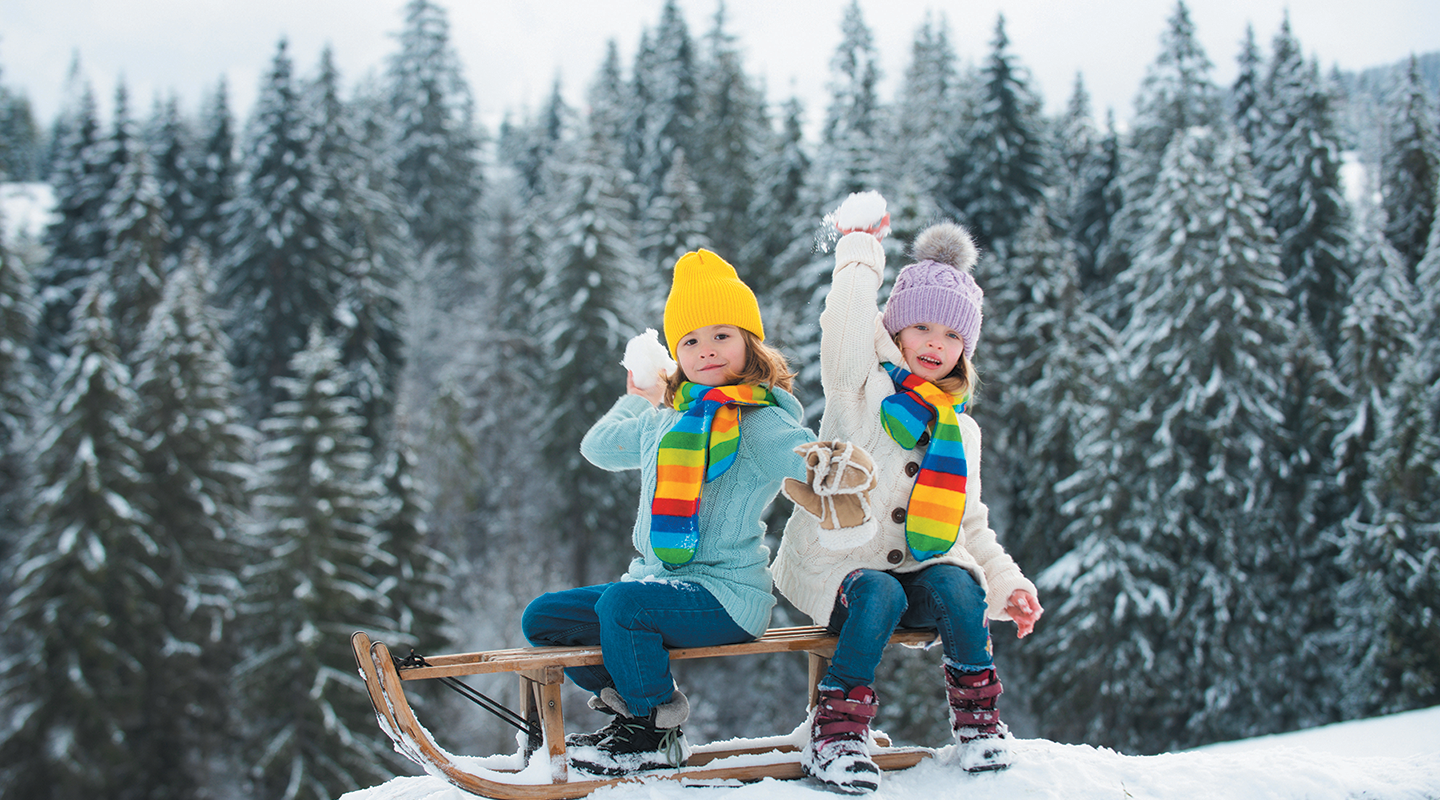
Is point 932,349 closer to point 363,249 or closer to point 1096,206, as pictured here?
point 363,249

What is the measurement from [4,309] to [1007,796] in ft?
95.5

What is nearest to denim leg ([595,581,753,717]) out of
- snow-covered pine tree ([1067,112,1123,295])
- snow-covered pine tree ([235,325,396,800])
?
snow-covered pine tree ([235,325,396,800])

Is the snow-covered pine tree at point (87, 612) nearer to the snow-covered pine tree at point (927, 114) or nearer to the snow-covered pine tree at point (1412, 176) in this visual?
the snow-covered pine tree at point (927, 114)

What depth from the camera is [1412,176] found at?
26.3 metres

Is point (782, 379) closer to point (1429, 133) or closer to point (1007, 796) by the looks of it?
point (1007, 796)

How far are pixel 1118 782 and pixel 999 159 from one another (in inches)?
1093

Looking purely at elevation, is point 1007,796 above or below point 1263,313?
below

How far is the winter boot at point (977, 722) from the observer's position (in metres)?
3.21

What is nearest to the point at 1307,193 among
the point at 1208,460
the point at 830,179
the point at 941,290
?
the point at 1208,460

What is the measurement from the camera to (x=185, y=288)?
20922 millimetres

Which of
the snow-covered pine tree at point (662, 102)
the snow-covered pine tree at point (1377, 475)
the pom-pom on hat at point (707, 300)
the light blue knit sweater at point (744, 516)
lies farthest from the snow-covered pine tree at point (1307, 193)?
the light blue knit sweater at point (744, 516)

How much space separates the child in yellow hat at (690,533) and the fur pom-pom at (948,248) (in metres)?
0.84

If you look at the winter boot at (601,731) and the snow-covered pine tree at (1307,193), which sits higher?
the snow-covered pine tree at (1307,193)

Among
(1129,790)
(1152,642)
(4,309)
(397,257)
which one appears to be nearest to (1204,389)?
(1152,642)
